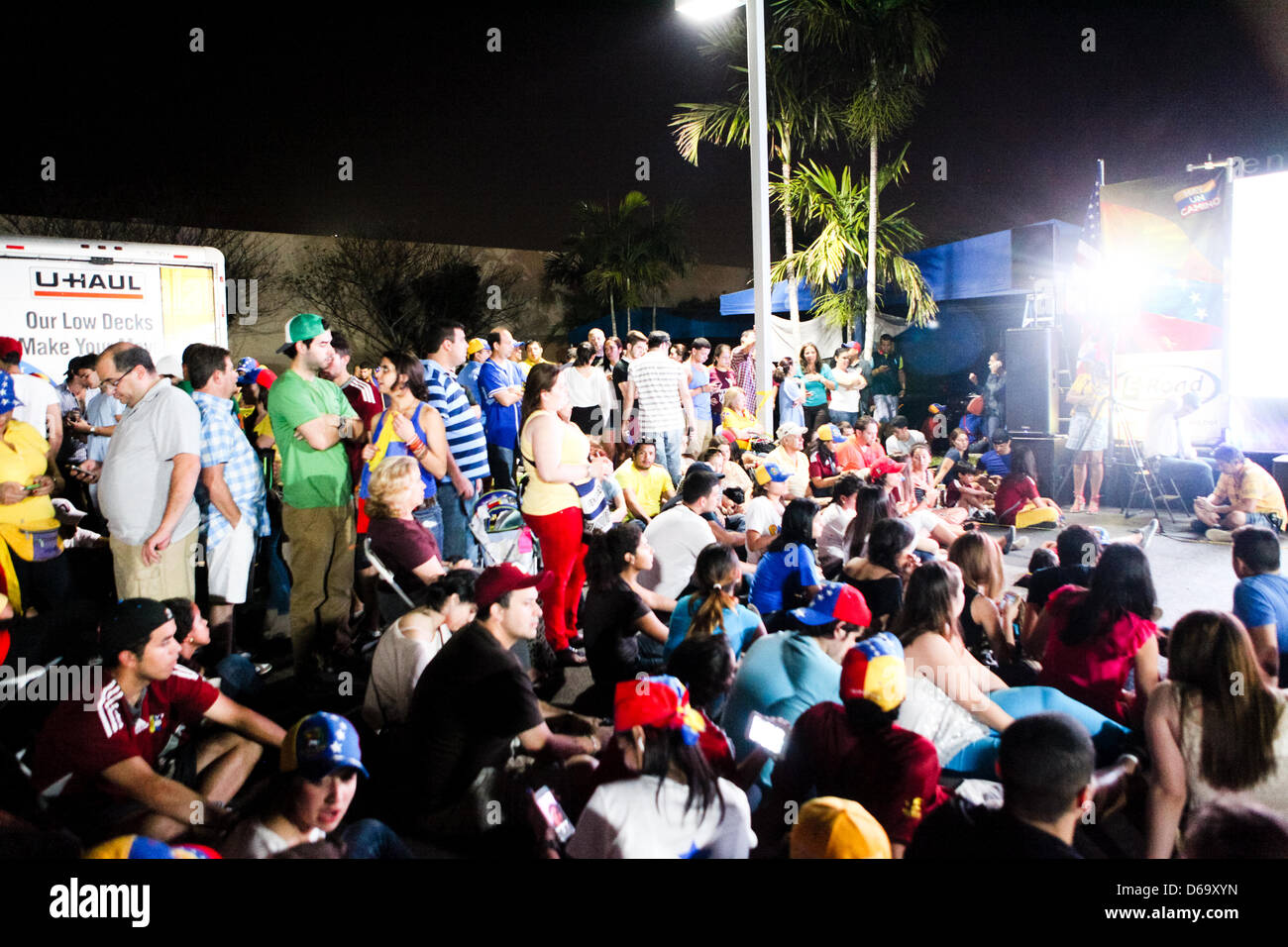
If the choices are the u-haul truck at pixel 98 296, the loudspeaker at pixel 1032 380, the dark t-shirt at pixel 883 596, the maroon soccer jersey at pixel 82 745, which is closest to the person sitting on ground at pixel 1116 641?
the dark t-shirt at pixel 883 596

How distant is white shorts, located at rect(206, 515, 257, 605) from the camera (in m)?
4.34

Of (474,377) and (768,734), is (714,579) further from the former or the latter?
(474,377)

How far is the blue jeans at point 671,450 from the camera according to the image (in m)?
7.72

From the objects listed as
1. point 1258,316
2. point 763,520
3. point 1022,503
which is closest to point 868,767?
point 763,520

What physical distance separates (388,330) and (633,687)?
2926 centimetres

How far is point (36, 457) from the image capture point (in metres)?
4.61

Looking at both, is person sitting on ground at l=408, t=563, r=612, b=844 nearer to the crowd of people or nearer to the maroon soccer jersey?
the crowd of people

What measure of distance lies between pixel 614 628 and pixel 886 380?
9856 millimetres

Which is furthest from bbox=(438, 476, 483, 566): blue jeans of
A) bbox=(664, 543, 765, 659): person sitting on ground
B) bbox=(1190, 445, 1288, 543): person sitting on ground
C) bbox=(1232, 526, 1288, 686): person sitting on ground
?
bbox=(1190, 445, 1288, 543): person sitting on ground

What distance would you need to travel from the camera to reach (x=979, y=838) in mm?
2094

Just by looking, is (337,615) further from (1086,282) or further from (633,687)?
(1086,282)

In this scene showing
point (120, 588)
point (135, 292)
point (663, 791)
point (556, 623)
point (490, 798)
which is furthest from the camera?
point (135, 292)

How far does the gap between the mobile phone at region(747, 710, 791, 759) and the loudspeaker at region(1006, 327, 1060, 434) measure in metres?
8.32
